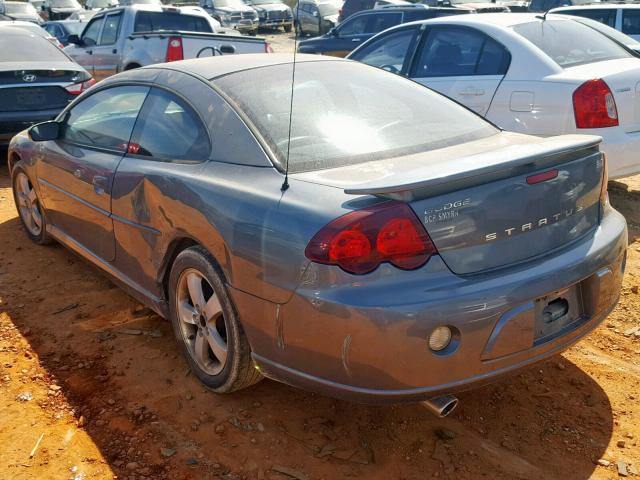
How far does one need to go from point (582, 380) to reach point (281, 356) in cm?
160

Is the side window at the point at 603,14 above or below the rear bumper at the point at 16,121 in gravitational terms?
above

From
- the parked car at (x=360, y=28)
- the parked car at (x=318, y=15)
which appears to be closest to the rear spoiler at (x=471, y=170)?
the parked car at (x=360, y=28)

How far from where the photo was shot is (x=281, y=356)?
8.90 ft

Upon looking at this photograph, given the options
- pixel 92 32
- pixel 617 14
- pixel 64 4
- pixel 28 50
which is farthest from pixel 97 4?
pixel 617 14

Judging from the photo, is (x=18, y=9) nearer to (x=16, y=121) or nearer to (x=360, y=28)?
(x=360, y=28)

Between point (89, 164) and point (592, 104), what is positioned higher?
point (89, 164)

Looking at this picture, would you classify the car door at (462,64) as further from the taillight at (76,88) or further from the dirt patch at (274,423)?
the taillight at (76,88)

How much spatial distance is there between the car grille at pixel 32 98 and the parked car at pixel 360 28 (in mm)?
6436

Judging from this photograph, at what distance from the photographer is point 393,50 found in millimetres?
7070

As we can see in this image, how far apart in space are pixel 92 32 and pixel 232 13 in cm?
1322

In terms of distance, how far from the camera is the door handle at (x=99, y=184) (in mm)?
3857

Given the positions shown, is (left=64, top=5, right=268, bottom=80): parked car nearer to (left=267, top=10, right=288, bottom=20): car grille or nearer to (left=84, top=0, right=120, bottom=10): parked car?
(left=84, top=0, right=120, bottom=10): parked car

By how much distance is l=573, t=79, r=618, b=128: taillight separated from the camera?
530 cm

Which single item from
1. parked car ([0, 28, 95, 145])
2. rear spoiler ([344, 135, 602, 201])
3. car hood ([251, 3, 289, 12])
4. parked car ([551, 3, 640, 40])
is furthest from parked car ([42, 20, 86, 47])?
rear spoiler ([344, 135, 602, 201])
